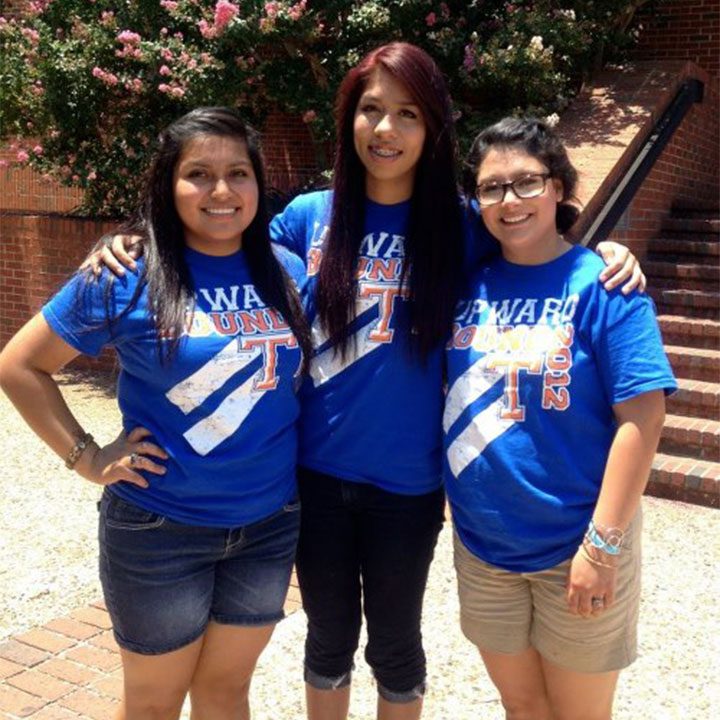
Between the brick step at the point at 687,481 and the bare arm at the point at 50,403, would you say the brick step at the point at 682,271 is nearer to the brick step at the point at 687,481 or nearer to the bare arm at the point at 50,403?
the brick step at the point at 687,481

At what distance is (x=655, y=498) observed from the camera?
535cm

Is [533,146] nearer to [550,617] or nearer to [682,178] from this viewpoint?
[550,617]

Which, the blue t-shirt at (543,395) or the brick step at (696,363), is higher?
the blue t-shirt at (543,395)

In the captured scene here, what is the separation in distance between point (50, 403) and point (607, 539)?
133cm

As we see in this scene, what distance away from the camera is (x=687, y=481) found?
5227 mm

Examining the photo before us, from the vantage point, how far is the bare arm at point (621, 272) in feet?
6.88

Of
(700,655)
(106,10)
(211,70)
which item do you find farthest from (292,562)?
(106,10)

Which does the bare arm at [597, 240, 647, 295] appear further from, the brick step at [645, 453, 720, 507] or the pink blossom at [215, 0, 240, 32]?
the pink blossom at [215, 0, 240, 32]

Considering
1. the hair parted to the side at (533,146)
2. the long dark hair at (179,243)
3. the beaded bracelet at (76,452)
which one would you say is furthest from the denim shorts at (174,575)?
→ the hair parted to the side at (533,146)

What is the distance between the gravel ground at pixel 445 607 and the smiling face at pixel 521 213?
1.73 meters

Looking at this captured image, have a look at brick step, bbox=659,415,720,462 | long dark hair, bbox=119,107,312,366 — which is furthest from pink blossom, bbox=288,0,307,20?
long dark hair, bbox=119,107,312,366

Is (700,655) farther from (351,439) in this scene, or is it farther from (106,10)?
(106,10)

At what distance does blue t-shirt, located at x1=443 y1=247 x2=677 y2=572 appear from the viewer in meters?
2.06

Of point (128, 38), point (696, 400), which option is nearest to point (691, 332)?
point (696, 400)
